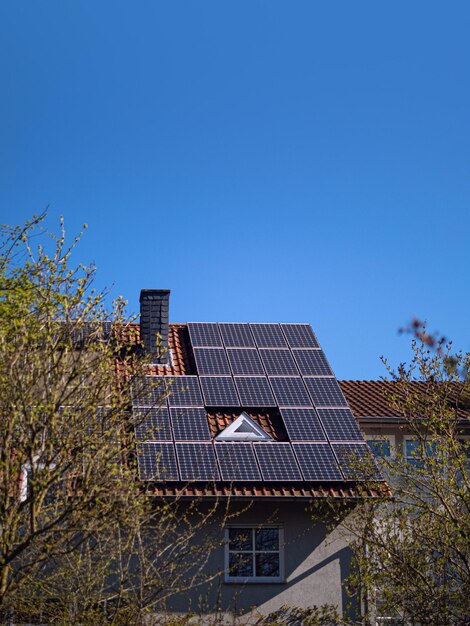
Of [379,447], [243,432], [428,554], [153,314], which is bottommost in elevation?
[428,554]

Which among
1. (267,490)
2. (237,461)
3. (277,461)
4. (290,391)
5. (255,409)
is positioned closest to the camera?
(267,490)

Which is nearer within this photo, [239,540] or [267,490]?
[267,490]

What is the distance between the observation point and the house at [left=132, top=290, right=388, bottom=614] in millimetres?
21172

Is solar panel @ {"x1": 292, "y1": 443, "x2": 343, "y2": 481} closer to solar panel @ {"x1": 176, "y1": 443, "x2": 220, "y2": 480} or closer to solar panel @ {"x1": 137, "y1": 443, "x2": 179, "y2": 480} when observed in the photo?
solar panel @ {"x1": 176, "y1": 443, "x2": 220, "y2": 480}

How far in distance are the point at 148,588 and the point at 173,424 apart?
30.4 ft

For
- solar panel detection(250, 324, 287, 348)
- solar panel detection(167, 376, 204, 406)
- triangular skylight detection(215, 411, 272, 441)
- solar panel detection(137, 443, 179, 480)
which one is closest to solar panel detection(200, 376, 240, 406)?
solar panel detection(167, 376, 204, 406)

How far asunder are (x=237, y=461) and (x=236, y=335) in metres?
5.99

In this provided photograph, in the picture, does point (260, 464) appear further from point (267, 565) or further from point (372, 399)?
point (372, 399)

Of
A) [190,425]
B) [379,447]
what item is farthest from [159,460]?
[379,447]

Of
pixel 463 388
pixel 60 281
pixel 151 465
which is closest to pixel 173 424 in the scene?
pixel 151 465

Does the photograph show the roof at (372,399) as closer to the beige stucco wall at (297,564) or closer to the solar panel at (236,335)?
the solar panel at (236,335)

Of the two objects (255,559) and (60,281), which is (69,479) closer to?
(60,281)

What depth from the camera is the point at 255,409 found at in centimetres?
2422

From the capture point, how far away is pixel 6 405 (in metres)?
Answer: 12.7
